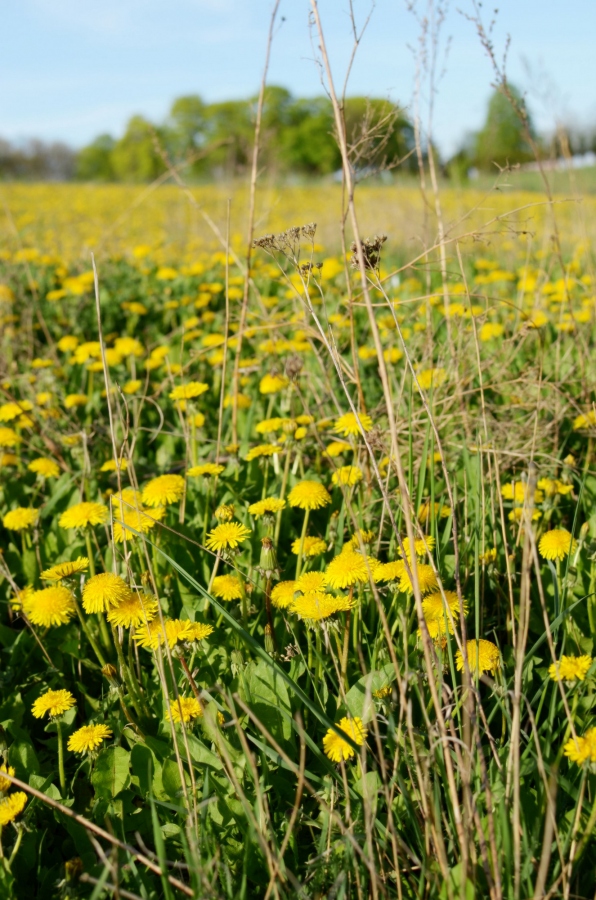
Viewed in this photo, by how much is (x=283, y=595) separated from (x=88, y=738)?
1.52 feet

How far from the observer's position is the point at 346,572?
4.67 ft

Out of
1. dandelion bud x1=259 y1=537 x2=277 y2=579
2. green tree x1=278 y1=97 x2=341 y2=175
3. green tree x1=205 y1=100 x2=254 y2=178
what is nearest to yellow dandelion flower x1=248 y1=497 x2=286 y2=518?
dandelion bud x1=259 y1=537 x2=277 y2=579

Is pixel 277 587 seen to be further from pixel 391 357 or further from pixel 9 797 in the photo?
pixel 391 357

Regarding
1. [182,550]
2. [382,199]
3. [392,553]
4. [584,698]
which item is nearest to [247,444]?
[182,550]

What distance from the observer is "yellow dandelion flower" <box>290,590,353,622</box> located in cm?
134

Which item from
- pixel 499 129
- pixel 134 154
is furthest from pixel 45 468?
pixel 134 154

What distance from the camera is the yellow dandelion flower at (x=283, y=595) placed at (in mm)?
1467

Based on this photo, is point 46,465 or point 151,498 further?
point 46,465

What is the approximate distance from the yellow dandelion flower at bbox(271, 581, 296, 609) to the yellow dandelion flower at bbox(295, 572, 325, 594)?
3 centimetres

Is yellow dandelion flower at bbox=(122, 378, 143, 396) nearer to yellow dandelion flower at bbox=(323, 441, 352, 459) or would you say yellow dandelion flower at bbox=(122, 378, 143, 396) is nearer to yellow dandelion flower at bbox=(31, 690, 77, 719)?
yellow dandelion flower at bbox=(323, 441, 352, 459)

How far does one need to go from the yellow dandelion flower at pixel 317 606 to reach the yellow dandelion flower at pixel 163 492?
540 mm

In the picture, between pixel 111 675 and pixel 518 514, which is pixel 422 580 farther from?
pixel 111 675

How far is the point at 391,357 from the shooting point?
2805mm

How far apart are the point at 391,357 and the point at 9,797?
6.76 feet
